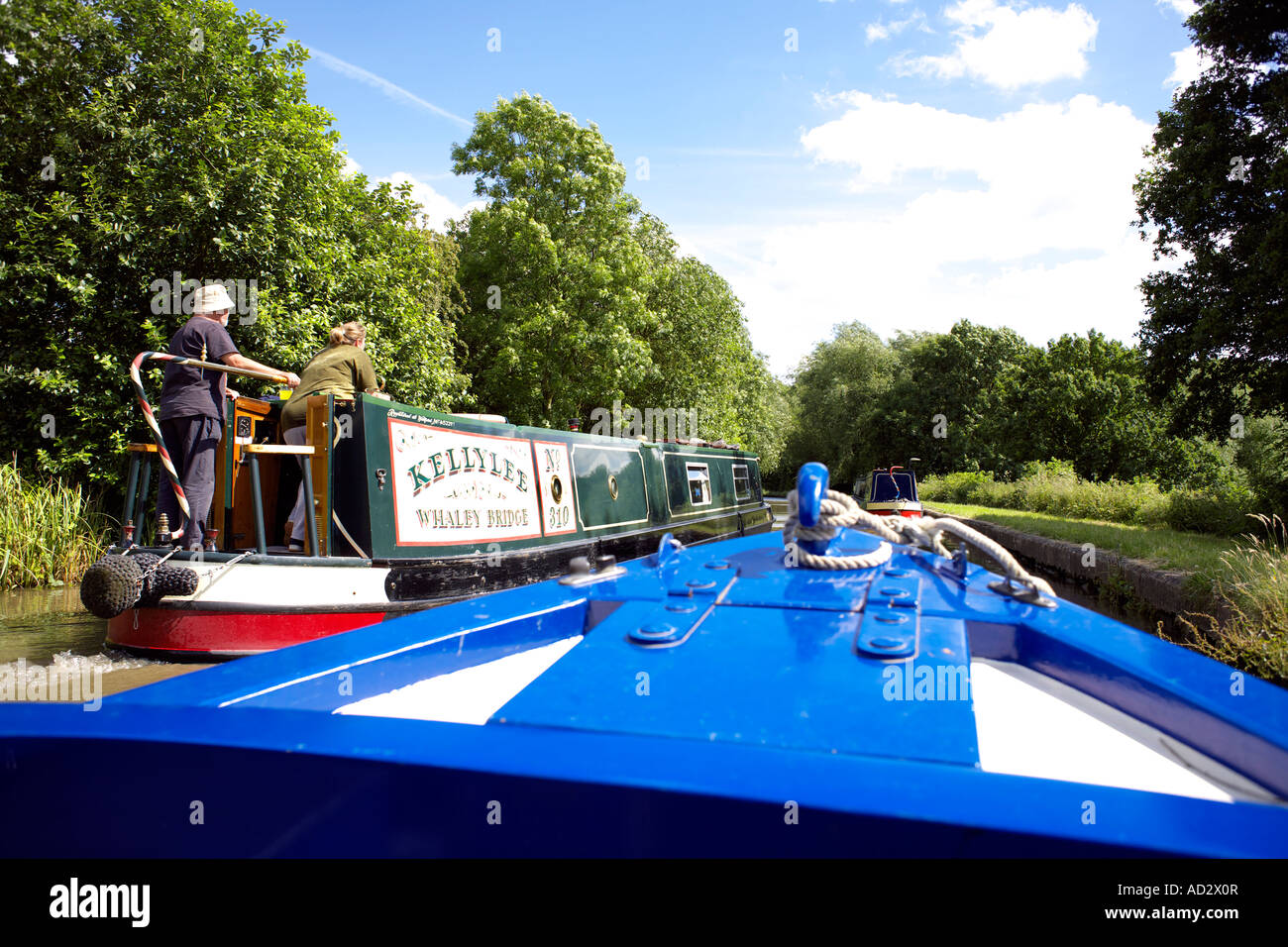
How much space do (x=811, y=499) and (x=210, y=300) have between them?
184 inches

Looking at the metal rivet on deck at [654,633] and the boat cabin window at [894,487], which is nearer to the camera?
the metal rivet on deck at [654,633]

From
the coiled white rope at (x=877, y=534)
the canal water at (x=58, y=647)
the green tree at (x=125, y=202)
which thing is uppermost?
the green tree at (x=125, y=202)

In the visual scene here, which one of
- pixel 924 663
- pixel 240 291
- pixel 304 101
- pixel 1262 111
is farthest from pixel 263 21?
pixel 1262 111

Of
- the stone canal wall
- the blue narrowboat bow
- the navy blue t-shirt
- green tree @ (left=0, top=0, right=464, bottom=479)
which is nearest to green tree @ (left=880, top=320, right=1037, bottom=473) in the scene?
the stone canal wall

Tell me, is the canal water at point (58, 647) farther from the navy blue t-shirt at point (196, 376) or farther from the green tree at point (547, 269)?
the green tree at point (547, 269)

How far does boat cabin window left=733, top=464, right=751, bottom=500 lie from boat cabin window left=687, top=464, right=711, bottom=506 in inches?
55.6

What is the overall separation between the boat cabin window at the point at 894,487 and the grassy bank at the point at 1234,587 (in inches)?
115

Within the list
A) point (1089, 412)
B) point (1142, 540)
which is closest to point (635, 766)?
point (1142, 540)

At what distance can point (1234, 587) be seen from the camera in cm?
558

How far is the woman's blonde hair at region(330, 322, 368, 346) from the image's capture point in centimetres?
559

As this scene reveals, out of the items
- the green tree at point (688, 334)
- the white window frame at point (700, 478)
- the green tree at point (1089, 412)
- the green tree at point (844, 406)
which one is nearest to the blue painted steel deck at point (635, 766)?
the white window frame at point (700, 478)

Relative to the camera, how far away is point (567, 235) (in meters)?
19.3

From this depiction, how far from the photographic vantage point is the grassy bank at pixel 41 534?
8.32 m

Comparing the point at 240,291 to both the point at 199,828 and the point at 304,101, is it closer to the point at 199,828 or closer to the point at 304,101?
the point at 304,101
